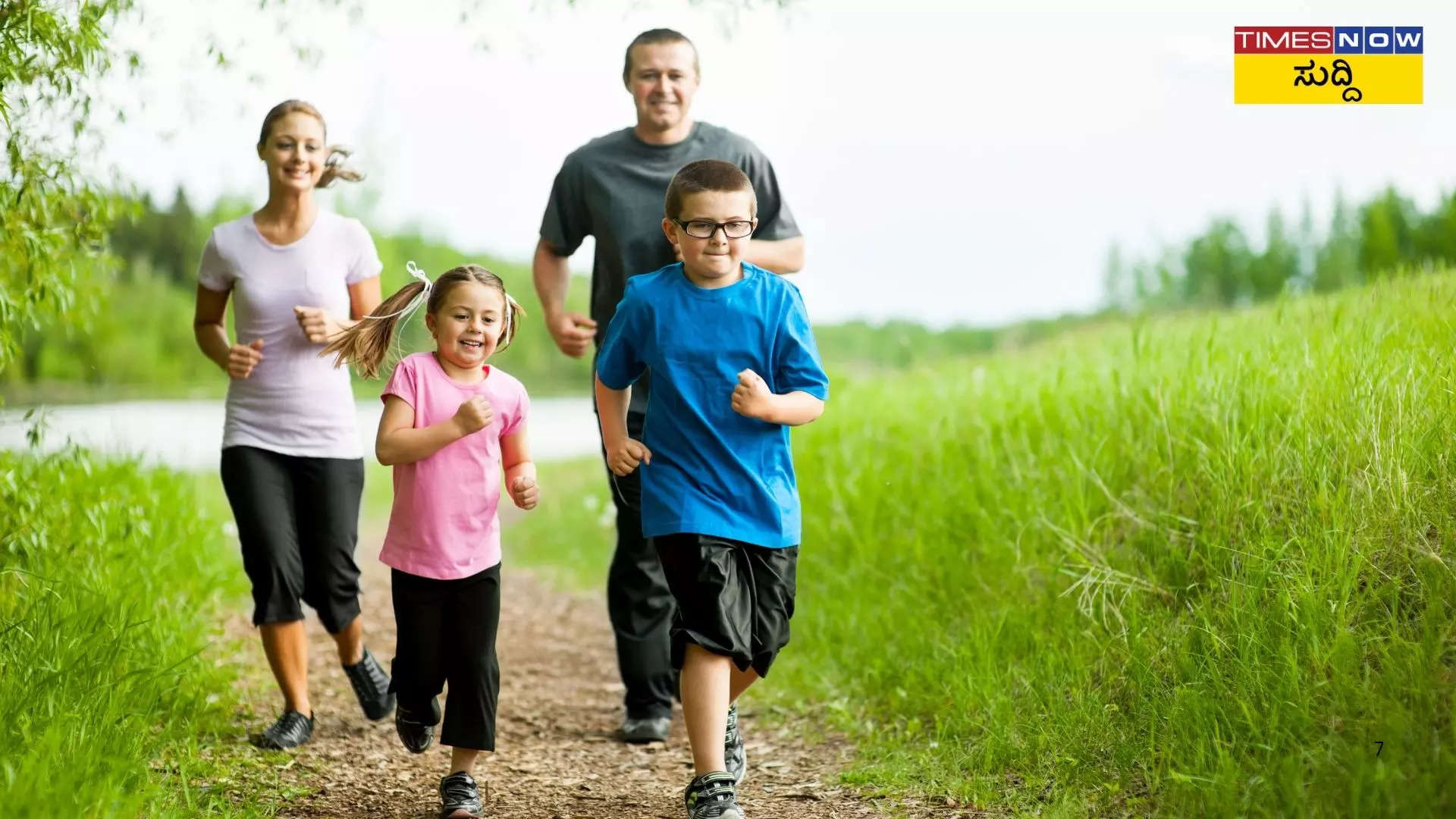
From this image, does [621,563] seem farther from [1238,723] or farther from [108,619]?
[1238,723]

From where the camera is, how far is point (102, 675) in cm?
386

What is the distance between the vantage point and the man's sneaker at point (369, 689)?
15.2ft

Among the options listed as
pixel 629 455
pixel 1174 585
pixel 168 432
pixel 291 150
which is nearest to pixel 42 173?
pixel 291 150

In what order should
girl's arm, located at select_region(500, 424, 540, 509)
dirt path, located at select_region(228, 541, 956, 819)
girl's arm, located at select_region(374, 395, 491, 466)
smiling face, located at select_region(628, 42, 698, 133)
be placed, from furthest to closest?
smiling face, located at select_region(628, 42, 698, 133) < dirt path, located at select_region(228, 541, 956, 819) < girl's arm, located at select_region(500, 424, 540, 509) < girl's arm, located at select_region(374, 395, 491, 466)

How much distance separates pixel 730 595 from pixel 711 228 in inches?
38.4

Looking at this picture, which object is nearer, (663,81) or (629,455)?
(629,455)

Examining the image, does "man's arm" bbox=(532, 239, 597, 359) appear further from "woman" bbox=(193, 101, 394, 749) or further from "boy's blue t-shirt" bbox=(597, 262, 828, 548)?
"boy's blue t-shirt" bbox=(597, 262, 828, 548)

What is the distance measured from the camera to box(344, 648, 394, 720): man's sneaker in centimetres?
463

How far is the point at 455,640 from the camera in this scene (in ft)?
11.5

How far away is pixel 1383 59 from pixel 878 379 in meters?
5.02

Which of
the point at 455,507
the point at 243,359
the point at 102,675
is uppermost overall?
the point at 243,359

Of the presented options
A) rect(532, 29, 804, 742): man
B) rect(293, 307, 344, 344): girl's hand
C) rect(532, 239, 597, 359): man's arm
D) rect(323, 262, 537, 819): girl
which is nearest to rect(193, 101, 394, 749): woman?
rect(293, 307, 344, 344): girl's hand

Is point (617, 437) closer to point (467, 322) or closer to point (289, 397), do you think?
point (467, 322)

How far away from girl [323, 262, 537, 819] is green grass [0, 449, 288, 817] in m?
0.62
